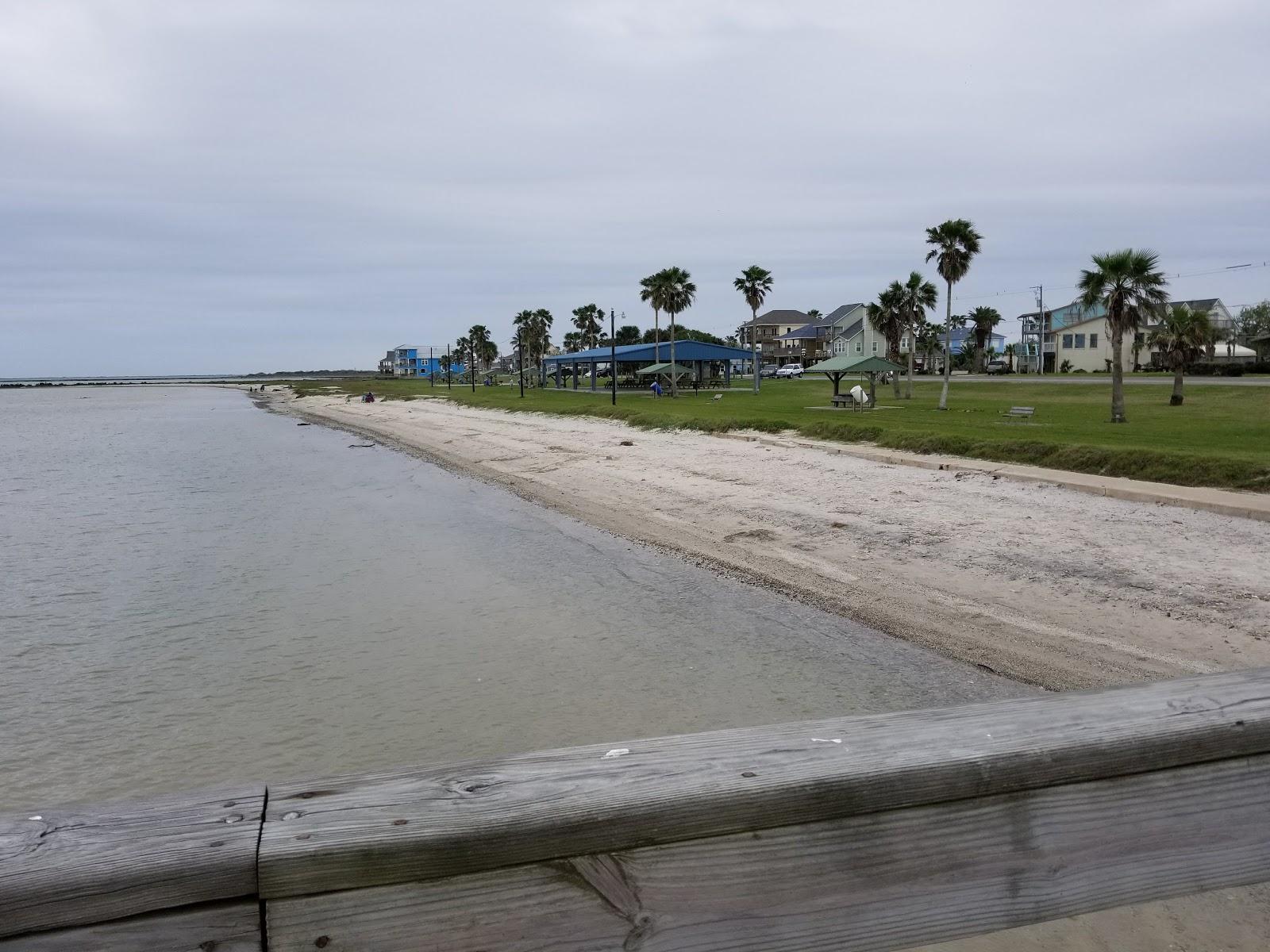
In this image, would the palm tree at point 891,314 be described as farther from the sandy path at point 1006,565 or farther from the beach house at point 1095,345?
the sandy path at point 1006,565

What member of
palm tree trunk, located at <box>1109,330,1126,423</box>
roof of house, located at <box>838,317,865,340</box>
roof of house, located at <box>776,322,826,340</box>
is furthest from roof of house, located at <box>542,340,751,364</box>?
roof of house, located at <box>776,322,826,340</box>

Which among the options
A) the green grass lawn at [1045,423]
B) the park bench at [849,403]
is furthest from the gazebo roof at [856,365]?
the green grass lawn at [1045,423]

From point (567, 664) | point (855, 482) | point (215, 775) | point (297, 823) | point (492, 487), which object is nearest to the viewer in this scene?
point (297, 823)

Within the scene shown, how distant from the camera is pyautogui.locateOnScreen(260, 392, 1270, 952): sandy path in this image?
11.1 feet

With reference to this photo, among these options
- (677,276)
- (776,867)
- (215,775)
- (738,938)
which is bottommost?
(215,775)

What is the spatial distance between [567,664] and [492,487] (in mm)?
15593

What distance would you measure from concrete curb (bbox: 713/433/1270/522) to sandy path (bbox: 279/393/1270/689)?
0.76 ft

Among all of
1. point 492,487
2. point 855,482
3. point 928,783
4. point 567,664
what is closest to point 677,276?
point 492,487

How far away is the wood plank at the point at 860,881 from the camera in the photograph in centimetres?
146

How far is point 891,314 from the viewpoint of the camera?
2157 inches

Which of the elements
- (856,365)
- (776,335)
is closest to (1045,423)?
(856,365)

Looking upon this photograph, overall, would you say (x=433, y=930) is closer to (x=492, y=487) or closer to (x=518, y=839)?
(x=518, y=839)

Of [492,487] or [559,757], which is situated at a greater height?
[559,757]

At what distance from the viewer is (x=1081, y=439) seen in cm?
2220
